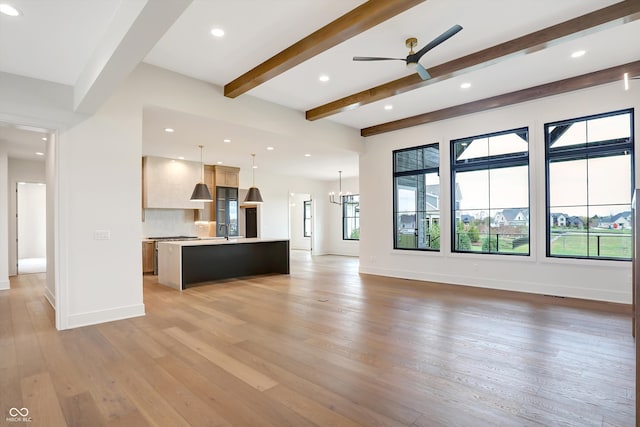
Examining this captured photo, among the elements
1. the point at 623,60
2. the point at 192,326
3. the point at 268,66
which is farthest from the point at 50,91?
the point at 623,60

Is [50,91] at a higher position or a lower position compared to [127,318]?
higher

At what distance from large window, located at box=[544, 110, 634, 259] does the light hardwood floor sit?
0.94 meters

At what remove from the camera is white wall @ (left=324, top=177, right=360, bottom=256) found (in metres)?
12.5

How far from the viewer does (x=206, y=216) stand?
9.46 metres

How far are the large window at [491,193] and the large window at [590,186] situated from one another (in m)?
0.41

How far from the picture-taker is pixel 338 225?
42.7ft

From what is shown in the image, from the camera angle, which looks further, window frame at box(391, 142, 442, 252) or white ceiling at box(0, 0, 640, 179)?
window frame at box(391, 142, 442, 252)

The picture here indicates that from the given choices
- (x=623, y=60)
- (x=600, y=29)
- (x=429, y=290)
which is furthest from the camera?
(x=429, y=290)

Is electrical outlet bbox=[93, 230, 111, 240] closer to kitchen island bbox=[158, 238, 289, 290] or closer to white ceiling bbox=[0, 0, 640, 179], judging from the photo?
white ceiling bbox=[0, 0, 640, 179]

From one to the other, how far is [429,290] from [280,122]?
407 cm

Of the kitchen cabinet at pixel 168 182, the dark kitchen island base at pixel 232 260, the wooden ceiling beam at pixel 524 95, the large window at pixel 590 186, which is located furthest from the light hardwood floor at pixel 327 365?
the kitchen cabinet at pixel 168 182

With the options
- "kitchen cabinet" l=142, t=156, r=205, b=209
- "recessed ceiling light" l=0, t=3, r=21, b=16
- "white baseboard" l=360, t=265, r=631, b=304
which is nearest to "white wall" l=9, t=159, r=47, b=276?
"kitchen cabinet" l=142, t=156, r=205, b=209

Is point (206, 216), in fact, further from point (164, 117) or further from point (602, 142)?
point (602, 142)

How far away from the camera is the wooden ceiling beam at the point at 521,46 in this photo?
3.33m
